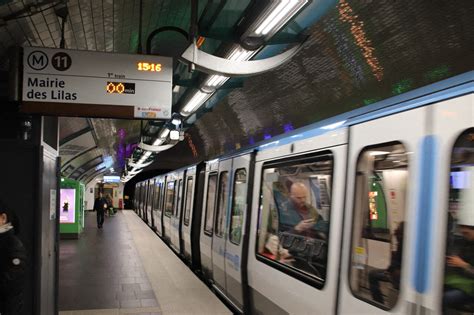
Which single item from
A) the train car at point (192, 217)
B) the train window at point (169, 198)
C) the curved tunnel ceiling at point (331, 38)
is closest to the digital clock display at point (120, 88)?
the curved tunnel ceiling at point (331, 38)

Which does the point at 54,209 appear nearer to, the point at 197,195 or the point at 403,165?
the point at 403,165

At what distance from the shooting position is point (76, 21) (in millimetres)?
6102

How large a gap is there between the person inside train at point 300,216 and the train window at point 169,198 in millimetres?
9496

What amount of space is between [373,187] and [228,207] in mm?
4013

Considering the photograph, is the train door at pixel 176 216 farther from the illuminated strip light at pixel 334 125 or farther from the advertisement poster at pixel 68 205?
the illuminated strip light at pixel 334 125

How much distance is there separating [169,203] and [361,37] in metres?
10.1

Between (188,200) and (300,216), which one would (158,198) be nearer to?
(188,200)

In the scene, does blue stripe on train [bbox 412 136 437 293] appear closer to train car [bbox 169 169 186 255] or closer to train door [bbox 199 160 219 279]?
train door [bbox 199 160 219 279]

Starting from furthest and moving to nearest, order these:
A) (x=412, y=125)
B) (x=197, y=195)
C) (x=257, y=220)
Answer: (x=197, y=195) < (x=257, y=220) < (x=412, y=125)

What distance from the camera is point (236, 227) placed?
22.3 feet

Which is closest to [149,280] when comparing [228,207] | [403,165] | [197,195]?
[228,207]

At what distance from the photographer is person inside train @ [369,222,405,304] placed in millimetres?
3078

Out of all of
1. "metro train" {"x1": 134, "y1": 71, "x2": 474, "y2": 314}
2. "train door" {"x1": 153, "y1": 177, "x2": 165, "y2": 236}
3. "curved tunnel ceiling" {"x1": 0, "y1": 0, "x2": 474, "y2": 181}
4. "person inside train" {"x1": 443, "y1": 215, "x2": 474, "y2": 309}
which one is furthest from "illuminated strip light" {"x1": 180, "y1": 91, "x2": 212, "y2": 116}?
"train door" {"x1": 153, "y1": 177, "x2": 165, "y2": 236}

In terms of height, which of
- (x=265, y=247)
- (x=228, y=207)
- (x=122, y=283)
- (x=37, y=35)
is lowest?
(x=122, y=283)
